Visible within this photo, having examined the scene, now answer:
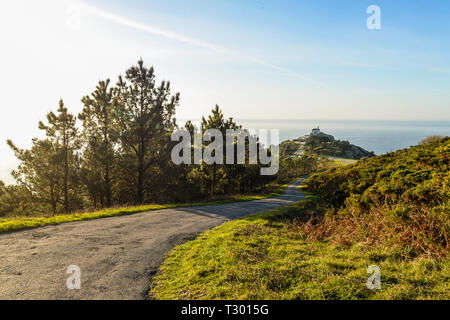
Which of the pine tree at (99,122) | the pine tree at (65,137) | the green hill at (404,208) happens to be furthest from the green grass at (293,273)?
the pine tree at (65,137)

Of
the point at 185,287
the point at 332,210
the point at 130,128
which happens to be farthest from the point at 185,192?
the point at 185,287

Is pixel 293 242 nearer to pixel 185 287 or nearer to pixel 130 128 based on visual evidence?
pixel 185 287

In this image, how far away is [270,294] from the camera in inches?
163

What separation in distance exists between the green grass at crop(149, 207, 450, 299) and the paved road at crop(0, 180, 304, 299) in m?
0.72

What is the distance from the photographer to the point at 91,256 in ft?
23.1

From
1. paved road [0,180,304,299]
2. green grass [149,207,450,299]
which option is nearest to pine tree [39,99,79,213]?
paved road [0,180,304,299]

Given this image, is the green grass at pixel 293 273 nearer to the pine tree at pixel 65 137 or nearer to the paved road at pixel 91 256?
the paved road at pixel 91 256

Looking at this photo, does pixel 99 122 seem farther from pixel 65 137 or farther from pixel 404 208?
pixel 404 208

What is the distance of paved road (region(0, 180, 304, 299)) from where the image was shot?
5059mm

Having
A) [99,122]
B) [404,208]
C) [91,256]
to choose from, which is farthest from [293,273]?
[99,122]

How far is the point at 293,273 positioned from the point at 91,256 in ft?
20.6

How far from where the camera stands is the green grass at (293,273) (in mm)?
3957

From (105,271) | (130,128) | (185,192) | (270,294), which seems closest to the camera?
(270,294)
